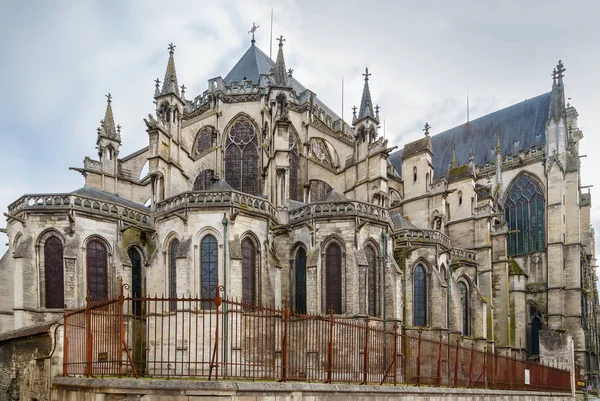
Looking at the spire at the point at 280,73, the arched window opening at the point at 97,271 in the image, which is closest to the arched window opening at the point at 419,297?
the spire at the point at 280,73

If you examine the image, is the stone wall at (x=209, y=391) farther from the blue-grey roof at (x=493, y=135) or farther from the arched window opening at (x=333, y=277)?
Result: the blue-grey roof at (x=493, y=135)

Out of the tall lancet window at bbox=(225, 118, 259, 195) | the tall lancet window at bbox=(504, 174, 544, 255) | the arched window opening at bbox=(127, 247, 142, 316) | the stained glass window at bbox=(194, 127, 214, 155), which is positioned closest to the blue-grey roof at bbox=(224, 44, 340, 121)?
the tall lancet window at bbox=(225, 118, 259, 195)

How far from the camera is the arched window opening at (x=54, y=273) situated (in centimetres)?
2002

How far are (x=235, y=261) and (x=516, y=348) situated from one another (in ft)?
69.5

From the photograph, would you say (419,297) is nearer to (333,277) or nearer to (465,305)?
(465,305)

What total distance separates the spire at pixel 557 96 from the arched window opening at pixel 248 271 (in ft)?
86.8

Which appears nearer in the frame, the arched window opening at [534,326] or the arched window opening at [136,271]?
the arched window opening at [136,271]

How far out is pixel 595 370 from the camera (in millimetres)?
36562

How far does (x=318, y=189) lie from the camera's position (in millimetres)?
29469

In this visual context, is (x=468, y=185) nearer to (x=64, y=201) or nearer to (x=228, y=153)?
(x=228, y=153)

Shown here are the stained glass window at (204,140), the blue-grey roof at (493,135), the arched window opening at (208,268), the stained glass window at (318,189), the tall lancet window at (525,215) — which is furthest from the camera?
the blue-grey roof at (493,135)

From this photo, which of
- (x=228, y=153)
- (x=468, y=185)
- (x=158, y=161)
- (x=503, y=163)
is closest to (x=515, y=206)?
(x=503, y=163)

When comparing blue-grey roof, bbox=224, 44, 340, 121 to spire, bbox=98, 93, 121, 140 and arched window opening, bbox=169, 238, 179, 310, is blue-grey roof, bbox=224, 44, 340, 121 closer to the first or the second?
spire, bbox=98, 93, 121, 140

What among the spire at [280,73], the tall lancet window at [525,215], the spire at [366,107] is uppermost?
the spire at [280,73]
